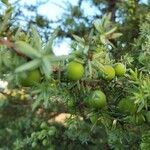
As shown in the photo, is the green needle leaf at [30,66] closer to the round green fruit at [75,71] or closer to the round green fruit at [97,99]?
the round green fruit at [75,71]

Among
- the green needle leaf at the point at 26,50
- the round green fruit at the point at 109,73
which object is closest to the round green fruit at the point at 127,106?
the round green fruit at the point at 109,73

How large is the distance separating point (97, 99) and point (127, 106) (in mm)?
131

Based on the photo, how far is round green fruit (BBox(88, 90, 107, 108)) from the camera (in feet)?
4.79

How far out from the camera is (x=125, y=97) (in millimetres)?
1619

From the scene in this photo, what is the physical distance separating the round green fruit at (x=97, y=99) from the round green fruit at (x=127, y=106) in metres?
0.08

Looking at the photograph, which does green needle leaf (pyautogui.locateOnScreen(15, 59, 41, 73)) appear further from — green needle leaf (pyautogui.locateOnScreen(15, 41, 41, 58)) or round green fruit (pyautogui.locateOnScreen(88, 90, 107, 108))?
round green fruit (pyautogui.locateOnScreen(88, 90, 107, 108))

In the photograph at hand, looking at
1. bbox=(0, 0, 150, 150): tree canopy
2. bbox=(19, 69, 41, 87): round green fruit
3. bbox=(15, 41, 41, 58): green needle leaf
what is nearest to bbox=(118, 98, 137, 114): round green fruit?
bbox=(0, 0, 150, 150): tree canopy

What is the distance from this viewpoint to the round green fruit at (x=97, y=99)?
146 centimetres

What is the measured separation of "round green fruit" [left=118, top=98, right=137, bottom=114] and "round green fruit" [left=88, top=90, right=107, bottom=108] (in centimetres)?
8

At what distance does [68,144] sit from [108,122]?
183 cm

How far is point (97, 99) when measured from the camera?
1469mm

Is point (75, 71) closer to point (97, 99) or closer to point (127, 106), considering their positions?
point (97, 99)

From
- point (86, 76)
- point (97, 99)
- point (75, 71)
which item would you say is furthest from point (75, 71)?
point (97, 99)

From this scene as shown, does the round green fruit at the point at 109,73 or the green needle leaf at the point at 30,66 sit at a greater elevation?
the green needle leaf at the point at 30,66
